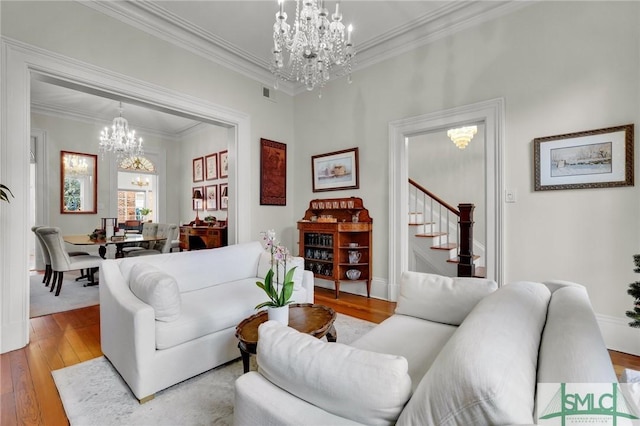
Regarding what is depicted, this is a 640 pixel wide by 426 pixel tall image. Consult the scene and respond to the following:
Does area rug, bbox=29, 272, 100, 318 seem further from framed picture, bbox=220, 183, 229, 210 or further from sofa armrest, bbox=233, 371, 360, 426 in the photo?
sofa armrest, bbox=233, 371, 360, 426

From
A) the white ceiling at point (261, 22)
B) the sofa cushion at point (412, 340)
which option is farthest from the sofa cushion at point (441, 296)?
the white ceiling at point (261, 22)

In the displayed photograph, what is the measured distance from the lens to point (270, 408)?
2.81 ft

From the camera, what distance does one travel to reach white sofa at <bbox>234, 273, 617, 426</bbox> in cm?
65

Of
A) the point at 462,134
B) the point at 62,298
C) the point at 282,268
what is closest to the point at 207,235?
the point at 62,298

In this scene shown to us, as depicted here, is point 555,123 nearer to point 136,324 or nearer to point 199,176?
point 136,324

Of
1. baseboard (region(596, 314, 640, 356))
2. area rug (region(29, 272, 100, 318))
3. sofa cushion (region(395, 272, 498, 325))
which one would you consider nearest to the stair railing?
baseboard (region(596, 314, 640, 356))

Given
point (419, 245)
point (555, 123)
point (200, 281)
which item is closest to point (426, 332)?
point (200, 281)

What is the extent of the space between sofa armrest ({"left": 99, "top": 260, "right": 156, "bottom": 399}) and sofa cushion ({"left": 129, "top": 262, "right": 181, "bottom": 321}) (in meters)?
0.06

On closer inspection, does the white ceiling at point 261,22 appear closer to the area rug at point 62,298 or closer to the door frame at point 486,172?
the door frame at point 486,172

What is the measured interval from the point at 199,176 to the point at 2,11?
5.04 meters

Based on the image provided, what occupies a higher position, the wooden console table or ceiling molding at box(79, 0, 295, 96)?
ceiling molding at box(79, 0, 295, 96)

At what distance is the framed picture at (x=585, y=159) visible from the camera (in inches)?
95.4

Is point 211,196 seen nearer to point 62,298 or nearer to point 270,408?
point 62,298

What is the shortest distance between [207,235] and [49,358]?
3.71 m
